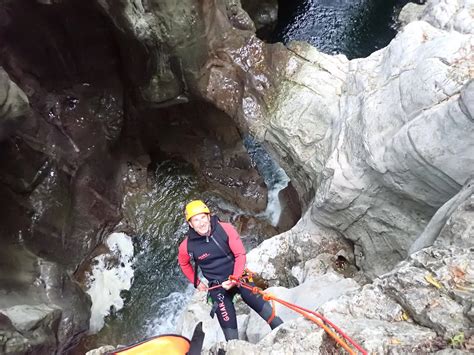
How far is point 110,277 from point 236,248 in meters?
6.34

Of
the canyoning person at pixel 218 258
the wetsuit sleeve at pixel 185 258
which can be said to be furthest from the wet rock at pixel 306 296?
the wetsuit sleeve at pixel 185 258

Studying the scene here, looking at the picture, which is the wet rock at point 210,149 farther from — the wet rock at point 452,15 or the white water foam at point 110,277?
the wet rock at point 452,15

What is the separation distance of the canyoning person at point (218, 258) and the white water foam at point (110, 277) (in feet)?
17.7

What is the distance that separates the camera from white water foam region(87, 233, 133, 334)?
32.2 ft

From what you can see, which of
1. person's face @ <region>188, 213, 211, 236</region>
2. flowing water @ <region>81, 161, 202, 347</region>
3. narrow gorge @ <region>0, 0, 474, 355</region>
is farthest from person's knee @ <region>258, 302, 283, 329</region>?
flowing water @ <region>81, 161, 202, 347</region>

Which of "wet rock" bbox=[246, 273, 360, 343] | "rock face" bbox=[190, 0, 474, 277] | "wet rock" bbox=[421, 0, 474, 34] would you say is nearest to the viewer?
"rock face" bbox=[190, 0, 474, 277]

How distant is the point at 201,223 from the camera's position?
4.55 meters

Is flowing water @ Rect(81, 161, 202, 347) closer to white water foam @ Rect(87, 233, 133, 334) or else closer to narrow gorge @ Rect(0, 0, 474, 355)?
narrow gorge @ Rect(0, 0, 474, 355)

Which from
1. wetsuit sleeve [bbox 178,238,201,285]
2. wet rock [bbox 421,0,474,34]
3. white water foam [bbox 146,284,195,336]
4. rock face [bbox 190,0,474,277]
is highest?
wet rock [bbox 421,0,474,34]

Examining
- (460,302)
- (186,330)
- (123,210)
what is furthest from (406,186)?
(123,210)

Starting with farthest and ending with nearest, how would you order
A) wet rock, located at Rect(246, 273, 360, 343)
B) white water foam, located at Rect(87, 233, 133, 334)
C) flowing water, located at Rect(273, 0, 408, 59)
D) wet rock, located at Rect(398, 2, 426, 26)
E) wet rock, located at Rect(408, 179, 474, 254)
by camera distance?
flowing water, located at Rect(273, 0, 408, 59) < wet rock, located at Rect(398, 2, 426, 26) < white water foam, located at Rect(87, 233, 133, 334) < wet rock, located at Rect(246, 273, 360, 343) < wet rock, located at Rect(408, 179, 474, 254)

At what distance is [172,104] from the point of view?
33.9 feet

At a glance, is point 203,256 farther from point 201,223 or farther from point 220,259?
point 201,223

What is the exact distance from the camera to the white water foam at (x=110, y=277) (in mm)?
9828
